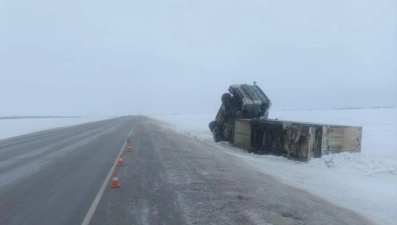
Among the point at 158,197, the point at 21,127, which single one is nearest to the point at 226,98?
the point at 158,197

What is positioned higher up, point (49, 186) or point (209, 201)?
point (209, 201)

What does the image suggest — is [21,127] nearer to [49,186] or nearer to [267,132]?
[267,132]

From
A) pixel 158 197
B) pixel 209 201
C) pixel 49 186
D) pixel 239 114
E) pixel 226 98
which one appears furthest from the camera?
pixel 226 98

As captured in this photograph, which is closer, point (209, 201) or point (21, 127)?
point (209, 201)

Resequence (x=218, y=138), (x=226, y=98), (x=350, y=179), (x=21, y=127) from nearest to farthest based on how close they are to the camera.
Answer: (x=350, y=179)
(x=226, y=98)
(x=218, y=138)
(x=21, y=127)

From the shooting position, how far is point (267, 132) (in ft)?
71.1

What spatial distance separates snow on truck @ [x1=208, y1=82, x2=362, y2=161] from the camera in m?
17.9

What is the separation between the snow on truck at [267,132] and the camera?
17859mm

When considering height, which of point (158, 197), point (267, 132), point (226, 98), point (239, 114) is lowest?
point (158, 197)

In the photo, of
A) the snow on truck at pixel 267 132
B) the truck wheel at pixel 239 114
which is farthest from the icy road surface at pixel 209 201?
the truck wheel at pixel 239 114

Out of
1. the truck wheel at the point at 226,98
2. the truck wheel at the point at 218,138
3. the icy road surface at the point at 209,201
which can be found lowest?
the icy road surface at the point at 209,201

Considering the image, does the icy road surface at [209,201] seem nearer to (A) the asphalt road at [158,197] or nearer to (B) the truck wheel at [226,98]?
(A) the asphalt road at [158,197]

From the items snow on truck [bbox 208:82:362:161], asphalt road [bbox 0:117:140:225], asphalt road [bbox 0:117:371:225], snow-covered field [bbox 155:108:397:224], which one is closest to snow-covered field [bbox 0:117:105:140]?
snow on truck [bbox 208:82:362:161]

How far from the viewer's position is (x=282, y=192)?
34.6 ft
